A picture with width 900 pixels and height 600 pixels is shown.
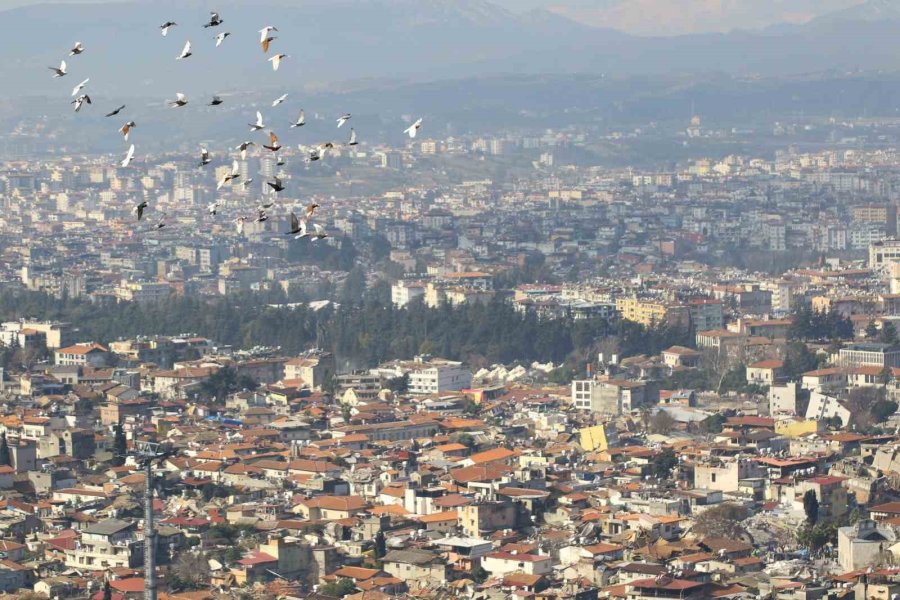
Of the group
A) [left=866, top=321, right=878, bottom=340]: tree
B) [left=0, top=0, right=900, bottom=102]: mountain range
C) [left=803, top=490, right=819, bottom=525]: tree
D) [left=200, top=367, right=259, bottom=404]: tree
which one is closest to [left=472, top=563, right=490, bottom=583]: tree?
[left=803, top=490, right=819, bottom=525]: tree

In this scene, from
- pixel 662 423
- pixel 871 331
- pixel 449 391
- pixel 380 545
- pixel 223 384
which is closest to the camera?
pixel 380 545

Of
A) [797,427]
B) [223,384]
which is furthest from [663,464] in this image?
[223,384]

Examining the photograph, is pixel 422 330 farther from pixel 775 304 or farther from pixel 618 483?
pixel 618 483

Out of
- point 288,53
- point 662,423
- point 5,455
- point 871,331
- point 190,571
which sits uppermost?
point 288,53

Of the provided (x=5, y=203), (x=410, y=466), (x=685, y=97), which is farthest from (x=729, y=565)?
(x=685, y=97)

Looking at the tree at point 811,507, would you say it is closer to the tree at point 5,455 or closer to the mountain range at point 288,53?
the tree at point 5,455

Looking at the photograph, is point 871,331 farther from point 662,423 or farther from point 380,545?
point 380,545

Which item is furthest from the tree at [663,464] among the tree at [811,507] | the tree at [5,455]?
the tree at [5,455]

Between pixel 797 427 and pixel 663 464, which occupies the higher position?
pixel 663 464
